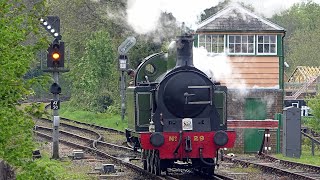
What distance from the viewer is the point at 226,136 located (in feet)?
50.8

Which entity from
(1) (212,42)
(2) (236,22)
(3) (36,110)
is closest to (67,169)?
(3) (36,110)

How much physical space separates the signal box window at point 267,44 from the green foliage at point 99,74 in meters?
15.1

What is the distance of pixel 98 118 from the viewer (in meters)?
38.6

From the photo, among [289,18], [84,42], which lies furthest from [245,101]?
[289,18]

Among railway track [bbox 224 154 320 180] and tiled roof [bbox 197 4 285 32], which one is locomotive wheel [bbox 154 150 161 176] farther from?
tiled roof [bbox 197 4 285 32]

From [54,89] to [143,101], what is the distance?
13.5 feet

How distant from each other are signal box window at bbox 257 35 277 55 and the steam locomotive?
33.7ft

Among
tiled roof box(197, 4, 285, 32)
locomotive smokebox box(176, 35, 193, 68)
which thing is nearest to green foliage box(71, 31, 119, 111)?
tiled roof box(197, 4, 285, 32)

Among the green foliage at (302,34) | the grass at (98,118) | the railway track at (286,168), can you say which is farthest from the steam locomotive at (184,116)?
the green foliage at (302,34)

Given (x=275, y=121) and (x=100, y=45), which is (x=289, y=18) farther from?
(x=275, y=121)

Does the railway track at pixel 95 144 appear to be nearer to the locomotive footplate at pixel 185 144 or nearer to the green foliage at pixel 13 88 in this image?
the locomotive footplate at pixel 185 144

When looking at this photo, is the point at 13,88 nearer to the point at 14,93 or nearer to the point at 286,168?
the point at 14,93

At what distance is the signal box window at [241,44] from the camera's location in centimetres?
2588

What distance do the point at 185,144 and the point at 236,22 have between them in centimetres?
1155
